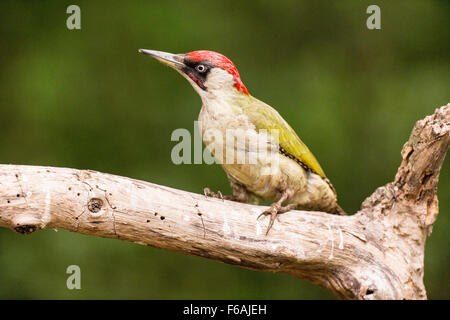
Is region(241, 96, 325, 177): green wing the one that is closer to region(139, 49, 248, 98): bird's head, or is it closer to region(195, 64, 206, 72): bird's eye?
region(139, 49, 248, 98): bird's head

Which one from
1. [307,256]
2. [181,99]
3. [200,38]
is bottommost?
[307,256]

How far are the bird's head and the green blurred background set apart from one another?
4.29ft

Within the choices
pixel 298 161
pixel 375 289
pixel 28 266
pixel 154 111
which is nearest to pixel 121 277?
pixel 28 266

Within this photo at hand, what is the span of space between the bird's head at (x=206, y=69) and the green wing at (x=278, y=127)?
15 centimetres

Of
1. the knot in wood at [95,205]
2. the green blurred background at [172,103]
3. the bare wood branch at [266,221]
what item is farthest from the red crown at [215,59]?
the green blurred background at [172,103]

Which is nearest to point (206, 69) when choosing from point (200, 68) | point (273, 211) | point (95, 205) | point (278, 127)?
point (200, 68)

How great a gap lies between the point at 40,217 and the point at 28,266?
2128mm

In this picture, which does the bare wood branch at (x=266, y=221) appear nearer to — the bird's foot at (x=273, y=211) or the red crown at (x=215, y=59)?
the bird's foot at (x=273, y=211)

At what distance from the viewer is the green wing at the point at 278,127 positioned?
3.62 metres

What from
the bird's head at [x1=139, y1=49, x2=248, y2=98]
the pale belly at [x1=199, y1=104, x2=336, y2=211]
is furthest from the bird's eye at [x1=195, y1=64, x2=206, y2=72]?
the pale belly at [x1=199, y1=104, x2=336, y2=211]

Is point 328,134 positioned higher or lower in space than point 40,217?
higher

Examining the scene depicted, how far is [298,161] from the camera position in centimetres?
376

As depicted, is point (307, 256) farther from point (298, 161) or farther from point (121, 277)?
point (121, 277)
